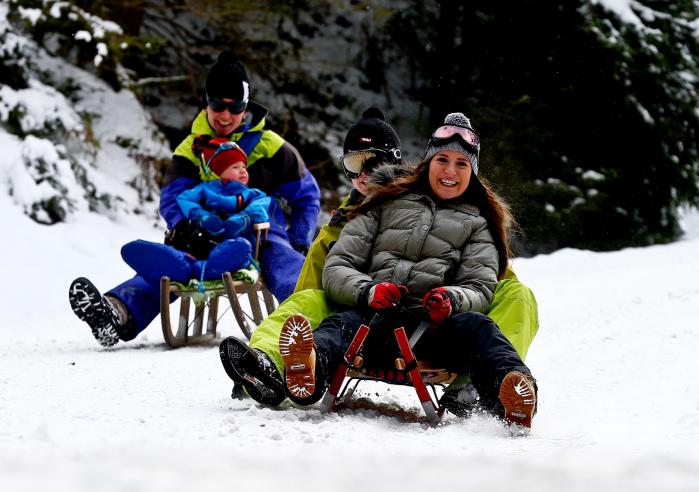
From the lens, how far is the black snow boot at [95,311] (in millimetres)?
5363

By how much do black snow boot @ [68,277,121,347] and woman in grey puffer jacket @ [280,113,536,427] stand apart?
2.14 m

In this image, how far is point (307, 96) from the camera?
15.0 meters

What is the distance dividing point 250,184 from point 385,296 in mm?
3070

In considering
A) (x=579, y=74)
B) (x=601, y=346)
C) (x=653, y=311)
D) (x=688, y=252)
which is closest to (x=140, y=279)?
(x=601, y=346)

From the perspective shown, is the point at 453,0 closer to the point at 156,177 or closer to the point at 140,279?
the point at 156,177

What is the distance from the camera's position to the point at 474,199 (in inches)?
153

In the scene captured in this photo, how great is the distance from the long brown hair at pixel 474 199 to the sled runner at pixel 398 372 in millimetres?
584

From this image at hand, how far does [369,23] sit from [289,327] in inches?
520

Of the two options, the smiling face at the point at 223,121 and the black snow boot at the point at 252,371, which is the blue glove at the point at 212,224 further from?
the black snow boot at the point at 252,371

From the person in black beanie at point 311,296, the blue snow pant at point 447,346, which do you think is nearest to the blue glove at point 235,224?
the person in black beanie at point 311,296

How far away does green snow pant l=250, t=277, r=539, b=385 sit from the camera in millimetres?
3447

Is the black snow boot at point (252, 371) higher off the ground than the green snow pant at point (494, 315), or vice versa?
the green snow pant at point (494, 315)

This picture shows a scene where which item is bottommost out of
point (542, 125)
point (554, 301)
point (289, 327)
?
point (554, 301)

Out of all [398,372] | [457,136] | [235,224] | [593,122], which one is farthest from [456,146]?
[593,122]
